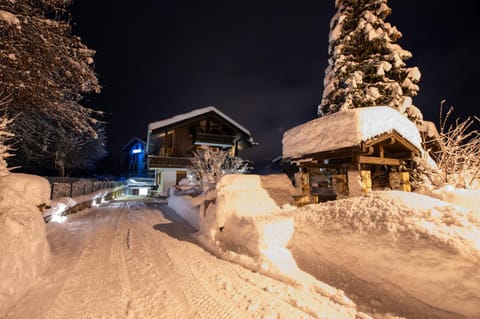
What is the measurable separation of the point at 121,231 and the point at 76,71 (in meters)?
5.77

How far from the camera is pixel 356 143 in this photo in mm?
6219

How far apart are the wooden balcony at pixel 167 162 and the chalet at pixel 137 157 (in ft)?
63.7

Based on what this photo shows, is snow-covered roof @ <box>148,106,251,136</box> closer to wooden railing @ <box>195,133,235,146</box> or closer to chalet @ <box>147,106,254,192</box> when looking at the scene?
chalet @ <box>147,106,254,192</box>

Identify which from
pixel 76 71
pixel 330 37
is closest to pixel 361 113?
pixel 330 37

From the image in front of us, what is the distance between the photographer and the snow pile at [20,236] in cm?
337

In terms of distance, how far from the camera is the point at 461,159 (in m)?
7.30

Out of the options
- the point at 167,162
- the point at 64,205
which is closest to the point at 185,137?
the point at 167,162

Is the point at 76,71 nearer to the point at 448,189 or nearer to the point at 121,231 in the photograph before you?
the point at 121,231

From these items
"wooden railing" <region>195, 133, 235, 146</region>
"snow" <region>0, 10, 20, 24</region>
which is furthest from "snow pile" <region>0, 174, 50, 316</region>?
"wooden railing" <region>195, 133, 235, 146</region>

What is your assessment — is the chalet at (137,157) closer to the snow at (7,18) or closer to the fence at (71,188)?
the fence at (71,188)

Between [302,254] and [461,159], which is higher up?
[461,159]

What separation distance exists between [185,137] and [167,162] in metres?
4.44

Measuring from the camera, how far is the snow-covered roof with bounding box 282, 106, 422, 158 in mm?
6359

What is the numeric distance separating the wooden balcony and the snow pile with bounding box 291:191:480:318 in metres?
19.7
